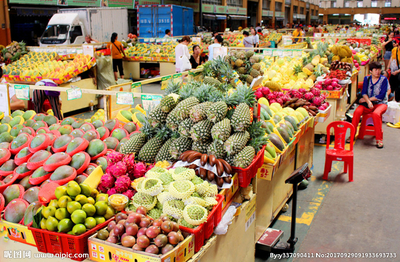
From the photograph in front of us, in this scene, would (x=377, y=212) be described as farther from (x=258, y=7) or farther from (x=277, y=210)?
(x=258, y=7)

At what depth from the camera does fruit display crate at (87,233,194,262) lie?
1.74 m

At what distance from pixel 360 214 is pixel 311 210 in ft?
1.85

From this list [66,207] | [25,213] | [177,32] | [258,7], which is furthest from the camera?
[258,7]

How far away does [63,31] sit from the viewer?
15008 mm

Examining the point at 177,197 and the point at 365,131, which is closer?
the point at 177,197

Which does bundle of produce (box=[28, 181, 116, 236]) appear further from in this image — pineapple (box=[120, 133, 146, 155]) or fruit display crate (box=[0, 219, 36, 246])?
pineapple (box=[120, 133, 146, 155])

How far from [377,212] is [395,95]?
20.4ft

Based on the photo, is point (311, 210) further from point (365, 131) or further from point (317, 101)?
point (365, 131)

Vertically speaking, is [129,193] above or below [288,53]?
below

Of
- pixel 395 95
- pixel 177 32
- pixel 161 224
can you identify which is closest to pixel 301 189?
pixel 161 224

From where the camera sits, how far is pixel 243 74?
21.6 feet

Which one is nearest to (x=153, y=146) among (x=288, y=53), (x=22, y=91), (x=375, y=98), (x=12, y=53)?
(x=22, y=91)

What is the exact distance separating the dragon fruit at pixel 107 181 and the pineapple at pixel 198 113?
0.75 meters

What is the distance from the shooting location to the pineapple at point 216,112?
258cm
